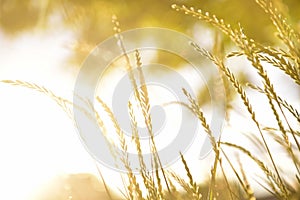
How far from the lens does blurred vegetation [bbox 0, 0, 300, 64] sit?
383cm

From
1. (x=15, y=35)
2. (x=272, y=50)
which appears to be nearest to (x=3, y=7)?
(x=15, y=35)

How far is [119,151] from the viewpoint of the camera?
3.76ft

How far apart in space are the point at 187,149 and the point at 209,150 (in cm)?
24

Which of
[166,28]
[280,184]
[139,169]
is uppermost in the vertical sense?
[166,28]

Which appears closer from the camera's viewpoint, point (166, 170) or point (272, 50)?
point (272, 50)

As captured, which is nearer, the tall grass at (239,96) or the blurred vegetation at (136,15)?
the tall grass at (239,96)

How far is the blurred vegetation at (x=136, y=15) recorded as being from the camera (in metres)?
3.83

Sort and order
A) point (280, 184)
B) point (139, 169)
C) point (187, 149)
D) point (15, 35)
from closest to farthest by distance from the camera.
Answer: point (280, 184)
point (139, 169)
point (187, 149)
point (15, 35)

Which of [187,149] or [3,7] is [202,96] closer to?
[3,7]

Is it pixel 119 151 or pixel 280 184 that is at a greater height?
pixel 119 151

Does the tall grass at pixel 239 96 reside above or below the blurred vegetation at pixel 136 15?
below

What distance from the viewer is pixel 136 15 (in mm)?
4211

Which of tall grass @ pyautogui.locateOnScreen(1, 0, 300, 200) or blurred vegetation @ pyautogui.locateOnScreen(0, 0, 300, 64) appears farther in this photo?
blurred vegetation @ pyautogui.locateOnScreen(0, 0, 300, 64)

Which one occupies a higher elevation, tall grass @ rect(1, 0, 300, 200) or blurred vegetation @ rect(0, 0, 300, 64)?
blurred vegetation @ rect(0, 0, 300, 64)
